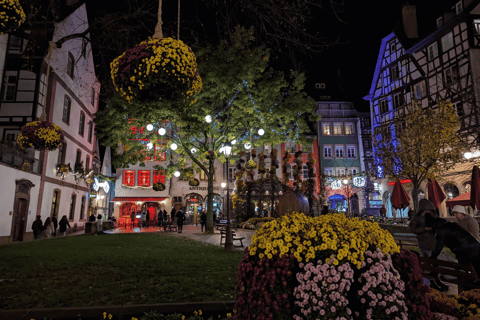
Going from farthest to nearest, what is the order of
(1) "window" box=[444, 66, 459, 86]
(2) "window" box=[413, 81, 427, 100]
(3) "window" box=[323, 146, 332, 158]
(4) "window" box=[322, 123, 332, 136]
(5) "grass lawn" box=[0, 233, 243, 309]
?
(4) "window" box=[322, 123, 332, 136], (3) "window" box=[323, 146, 332, 158], (2) "window" box=[413, 81, 427, 100], (1) "window" box=[444, 66, 459, 86], (5) "grass lawn" box=[0, 233, 243, 309]

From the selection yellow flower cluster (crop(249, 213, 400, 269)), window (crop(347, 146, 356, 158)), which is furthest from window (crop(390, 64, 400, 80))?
yellow flower cluster (crop(249, 213, 400, 269))

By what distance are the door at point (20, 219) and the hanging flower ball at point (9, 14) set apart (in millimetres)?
16371

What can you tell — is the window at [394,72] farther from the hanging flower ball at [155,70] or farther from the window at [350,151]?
the hanging flower ball at [155,70]

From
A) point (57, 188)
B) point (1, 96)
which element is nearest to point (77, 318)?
point (1, 96)

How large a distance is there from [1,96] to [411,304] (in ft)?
70.0

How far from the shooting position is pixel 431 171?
64.0ft

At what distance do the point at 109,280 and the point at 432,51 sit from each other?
101 feet

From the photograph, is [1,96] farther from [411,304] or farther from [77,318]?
[411,304]

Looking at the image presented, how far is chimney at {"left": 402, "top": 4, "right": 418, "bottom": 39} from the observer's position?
3081 centimetres

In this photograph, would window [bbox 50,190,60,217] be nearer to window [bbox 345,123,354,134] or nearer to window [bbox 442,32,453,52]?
window [bbox 442,32,453,52]

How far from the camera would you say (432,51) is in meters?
27.4

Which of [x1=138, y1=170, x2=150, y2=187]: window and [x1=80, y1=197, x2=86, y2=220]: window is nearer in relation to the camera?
[x1=80, y1=197, x2=86, y2=220]: window

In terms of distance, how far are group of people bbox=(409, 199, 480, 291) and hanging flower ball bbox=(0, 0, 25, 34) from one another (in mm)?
7114

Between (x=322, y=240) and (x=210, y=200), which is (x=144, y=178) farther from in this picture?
(x=322, y=240)
